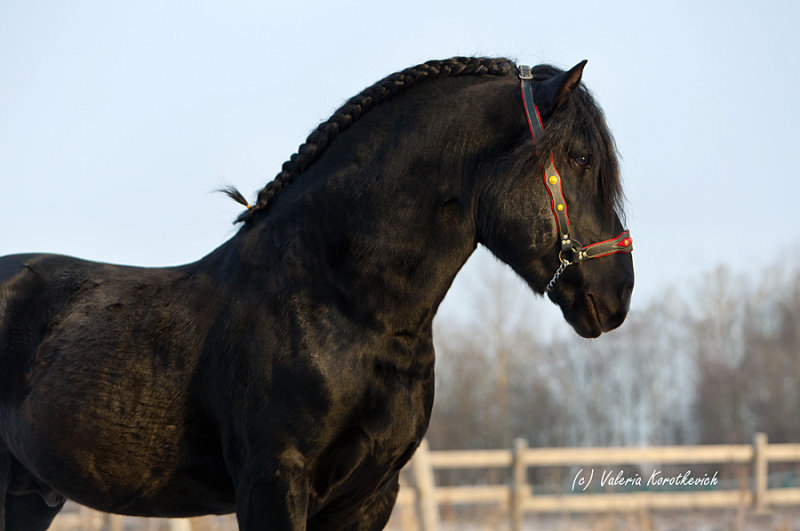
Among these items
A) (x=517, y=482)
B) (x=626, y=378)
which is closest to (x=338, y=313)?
(x=517, y=482)

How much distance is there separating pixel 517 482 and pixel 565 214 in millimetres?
8599

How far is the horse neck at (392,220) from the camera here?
2.82 metres

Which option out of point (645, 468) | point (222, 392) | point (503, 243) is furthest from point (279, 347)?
point (645, 468)

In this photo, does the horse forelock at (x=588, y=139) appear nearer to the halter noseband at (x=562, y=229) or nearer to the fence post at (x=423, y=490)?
the halter noseband at (x=562, y=229)

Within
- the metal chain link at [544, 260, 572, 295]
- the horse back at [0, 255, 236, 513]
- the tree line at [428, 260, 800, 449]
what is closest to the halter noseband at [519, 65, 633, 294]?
the metal chain link at [544, 260, 572, 295]

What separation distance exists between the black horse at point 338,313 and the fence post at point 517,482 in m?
7.70

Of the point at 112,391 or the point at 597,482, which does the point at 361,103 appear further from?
the point at 597,482

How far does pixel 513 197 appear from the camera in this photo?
2.80m

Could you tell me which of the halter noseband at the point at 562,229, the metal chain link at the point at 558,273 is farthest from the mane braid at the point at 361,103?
the metal chain link at the point at 558,273

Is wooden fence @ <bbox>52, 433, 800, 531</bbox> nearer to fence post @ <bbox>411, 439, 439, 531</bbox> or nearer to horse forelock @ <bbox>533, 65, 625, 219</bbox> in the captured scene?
fence post @ <bbox>411, 439, 439, 531</bbox>

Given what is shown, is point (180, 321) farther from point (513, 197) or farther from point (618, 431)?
point (618, 431)

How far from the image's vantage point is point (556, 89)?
2.82 m

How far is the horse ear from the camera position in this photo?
2791 millimetres

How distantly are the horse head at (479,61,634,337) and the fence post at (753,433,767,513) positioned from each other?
9951mm
